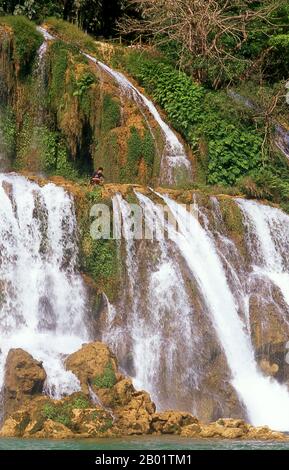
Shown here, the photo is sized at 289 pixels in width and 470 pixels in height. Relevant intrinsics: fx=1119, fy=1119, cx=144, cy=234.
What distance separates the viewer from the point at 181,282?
2420 centimetres

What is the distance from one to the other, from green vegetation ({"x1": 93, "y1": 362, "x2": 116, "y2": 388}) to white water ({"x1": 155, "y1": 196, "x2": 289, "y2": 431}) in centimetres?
343

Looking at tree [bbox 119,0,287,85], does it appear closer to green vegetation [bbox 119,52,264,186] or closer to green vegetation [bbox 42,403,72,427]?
green vegetation [bbox 119,52,264,186]

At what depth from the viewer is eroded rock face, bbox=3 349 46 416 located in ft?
65.3

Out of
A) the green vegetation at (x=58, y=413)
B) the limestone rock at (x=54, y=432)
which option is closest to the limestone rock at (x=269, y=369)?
the green vegetation at (x=58, y=413)

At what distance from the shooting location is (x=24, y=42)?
1213 inches

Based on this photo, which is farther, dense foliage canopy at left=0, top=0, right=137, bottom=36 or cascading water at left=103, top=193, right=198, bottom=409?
dense foliage canopy at left=0, top=0, right=137, bottom=36

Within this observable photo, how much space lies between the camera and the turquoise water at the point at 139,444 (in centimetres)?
1755

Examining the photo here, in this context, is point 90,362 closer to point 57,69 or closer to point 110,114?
point 110,114

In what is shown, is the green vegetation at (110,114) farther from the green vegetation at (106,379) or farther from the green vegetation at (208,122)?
the green vegetation at (106,379)

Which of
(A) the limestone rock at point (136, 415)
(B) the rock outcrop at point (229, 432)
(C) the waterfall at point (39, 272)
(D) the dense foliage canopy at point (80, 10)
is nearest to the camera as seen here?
(A) the limestone rock at point (136, 415)

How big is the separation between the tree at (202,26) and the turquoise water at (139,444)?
17.2m

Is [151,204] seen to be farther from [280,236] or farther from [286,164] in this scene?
[286,164]

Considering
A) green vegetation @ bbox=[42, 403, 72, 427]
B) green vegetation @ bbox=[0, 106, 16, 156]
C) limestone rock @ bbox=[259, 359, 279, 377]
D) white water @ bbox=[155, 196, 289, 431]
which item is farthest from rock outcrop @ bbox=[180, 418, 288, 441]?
green vegetation @ bbox=[0, 106, 16, 156]

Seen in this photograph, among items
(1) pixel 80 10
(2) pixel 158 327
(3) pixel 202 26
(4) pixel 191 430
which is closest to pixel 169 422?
(4) pixel 191 430
